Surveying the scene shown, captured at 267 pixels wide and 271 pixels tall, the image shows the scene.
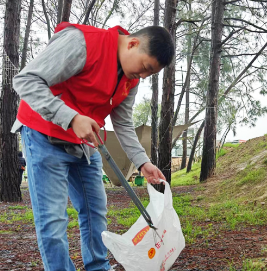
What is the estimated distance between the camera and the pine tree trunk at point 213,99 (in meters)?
8.56

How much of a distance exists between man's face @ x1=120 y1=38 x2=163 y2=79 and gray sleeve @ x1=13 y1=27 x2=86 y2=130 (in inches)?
Answer: 7.8

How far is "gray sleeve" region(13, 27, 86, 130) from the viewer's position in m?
1.43

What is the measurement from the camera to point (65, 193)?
1646mm

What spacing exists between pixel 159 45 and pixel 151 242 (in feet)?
2.72

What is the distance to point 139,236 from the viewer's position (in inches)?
63.2

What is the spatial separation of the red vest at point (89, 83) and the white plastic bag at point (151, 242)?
1.54ft

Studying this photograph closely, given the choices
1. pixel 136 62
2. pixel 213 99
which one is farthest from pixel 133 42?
pixel 213 99

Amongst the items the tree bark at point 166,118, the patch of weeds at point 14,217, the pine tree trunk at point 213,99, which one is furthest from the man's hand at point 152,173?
the pine tree trunk at point 213,99

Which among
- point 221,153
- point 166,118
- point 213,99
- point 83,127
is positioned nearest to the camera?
point 83,127

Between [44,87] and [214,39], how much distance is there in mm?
7824

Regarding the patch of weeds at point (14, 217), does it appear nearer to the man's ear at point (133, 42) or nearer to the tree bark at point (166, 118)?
the tree bark at point (166, 118)

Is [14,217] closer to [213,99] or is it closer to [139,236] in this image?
[139,236]

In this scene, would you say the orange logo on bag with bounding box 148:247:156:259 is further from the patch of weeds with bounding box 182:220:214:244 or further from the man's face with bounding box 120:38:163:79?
the patch of weeds with bounding box 182:220:214:244

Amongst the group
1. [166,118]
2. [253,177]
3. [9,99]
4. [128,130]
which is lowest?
[253,177]
